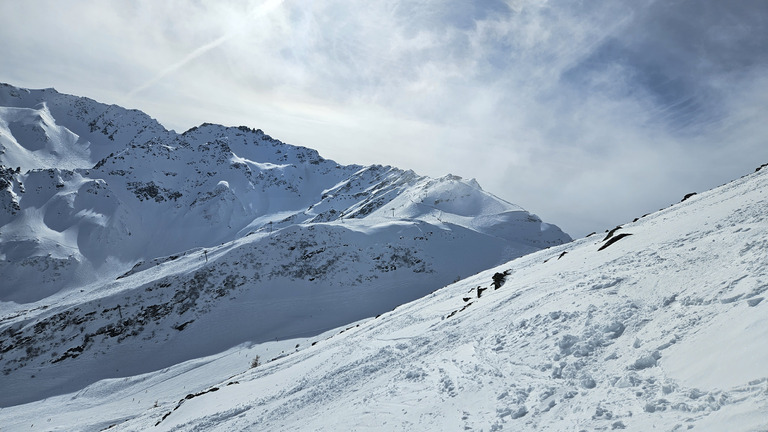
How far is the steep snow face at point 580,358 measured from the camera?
6.13 meters

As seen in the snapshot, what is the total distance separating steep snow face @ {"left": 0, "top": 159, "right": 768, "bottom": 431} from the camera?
6.13m

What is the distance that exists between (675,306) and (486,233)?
67.3 m

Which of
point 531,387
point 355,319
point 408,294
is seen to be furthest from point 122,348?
point 531,387

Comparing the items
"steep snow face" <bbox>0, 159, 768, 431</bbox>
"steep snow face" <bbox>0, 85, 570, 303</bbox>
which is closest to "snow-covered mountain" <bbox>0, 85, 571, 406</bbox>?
"steep snow face" <bbox>0, 85, 570, 303</bbox>

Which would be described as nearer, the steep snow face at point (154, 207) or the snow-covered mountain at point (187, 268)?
the snow-covered mountain at point (187, 268)

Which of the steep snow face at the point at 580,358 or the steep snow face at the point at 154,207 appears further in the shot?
the steep snow face at the point at 154,207

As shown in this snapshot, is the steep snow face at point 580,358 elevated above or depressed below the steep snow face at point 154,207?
below

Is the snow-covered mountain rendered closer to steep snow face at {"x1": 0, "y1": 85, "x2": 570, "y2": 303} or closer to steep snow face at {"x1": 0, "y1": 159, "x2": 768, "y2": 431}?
steep snow face at {"x1": 0, "y1": 85, "x2": 570, "y2": 303}

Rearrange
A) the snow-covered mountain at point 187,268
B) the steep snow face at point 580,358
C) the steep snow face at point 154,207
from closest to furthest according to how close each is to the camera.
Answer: the steep snow face at point 580,358, the snow-covered mountain at point 187,268, the steep snow face at point 154,207

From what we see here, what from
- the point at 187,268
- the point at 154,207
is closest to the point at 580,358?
the point at 187,268

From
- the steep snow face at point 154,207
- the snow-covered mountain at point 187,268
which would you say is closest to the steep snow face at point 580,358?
the snow-covered mountain at point 187,268

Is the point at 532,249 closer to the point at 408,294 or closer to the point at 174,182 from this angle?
the point at 408,294

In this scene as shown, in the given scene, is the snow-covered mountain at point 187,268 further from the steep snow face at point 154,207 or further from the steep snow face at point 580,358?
the steep snow face at point 580,358

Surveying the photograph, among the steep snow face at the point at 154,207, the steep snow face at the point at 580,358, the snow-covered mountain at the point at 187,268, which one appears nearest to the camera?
the steep snow face at the point at 580,358
